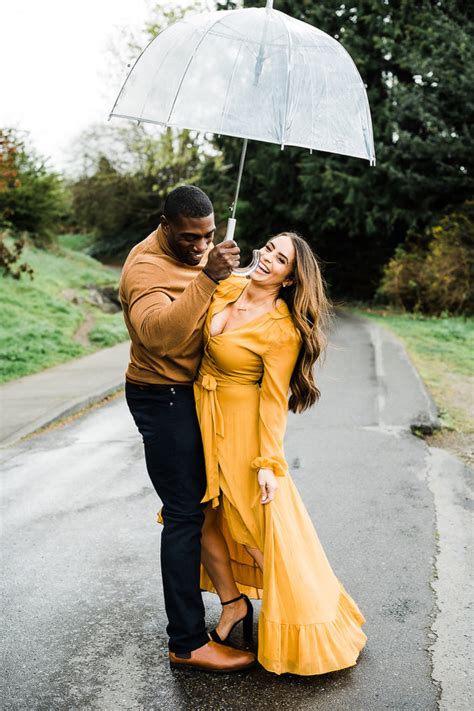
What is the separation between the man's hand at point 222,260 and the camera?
3.04m

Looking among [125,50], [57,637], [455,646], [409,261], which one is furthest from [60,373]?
[125,50]

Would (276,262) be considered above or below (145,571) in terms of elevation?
above

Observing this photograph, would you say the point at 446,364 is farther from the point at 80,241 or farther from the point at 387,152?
the point at 80,241

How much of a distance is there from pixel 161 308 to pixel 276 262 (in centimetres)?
Result: 63

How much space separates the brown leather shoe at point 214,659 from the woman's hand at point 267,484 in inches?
28.9

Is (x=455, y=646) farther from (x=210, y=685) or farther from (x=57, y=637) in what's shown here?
(x=57, y=637)

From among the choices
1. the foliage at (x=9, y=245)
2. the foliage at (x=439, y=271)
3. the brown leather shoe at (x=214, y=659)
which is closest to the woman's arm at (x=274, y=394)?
the brown leather shoe at (x=214, y=659)

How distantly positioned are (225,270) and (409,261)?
854 inches

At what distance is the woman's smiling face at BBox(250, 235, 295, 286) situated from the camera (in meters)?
3.56

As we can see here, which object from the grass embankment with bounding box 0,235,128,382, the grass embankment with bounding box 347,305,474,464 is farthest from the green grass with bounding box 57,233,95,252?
the grass embankment with bounding box 347,305,474,464

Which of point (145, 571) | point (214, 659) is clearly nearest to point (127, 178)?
point (145, 571)

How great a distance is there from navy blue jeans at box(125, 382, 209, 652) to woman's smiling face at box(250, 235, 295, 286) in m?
0.61

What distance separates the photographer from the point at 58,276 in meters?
20.6

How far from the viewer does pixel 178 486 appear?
354 cm
